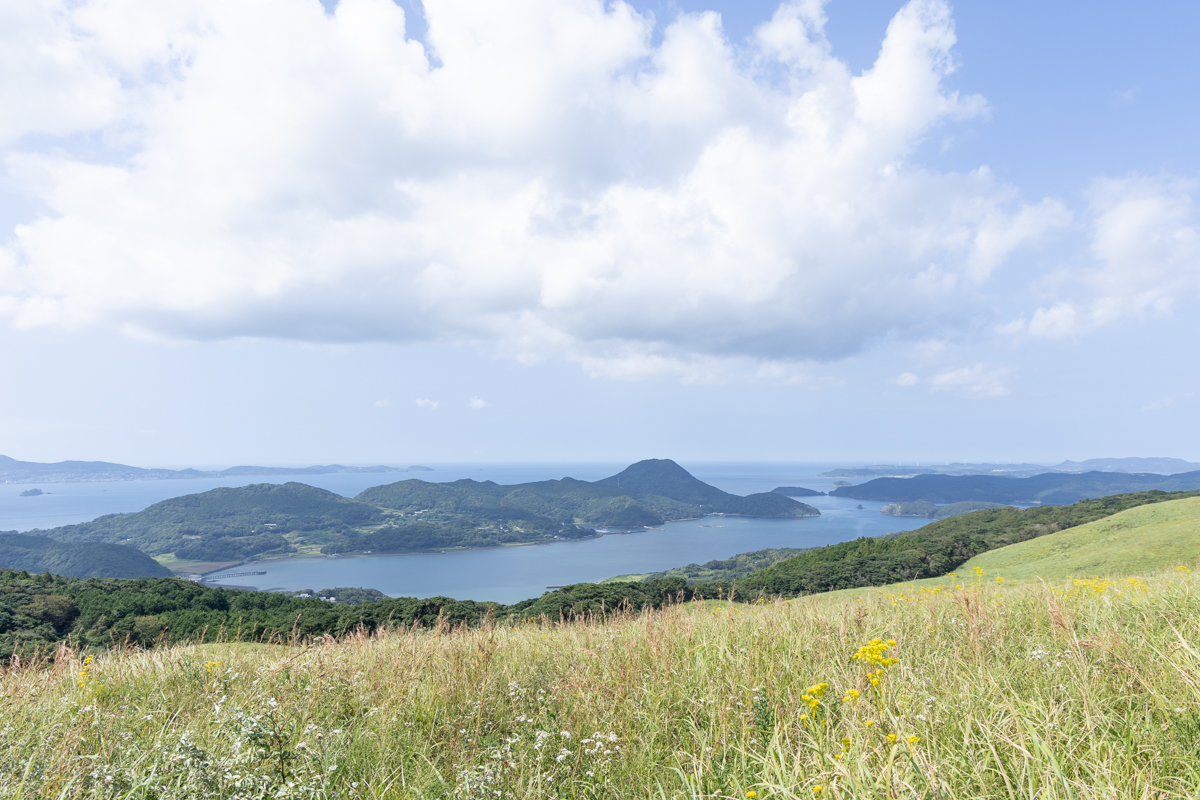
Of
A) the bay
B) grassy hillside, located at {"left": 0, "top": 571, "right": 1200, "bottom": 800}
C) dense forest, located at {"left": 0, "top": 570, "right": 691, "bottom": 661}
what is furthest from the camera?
the bay

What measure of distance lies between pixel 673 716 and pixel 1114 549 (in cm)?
2020

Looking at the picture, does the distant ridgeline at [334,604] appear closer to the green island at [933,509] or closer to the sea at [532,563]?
the sea at [532,563]

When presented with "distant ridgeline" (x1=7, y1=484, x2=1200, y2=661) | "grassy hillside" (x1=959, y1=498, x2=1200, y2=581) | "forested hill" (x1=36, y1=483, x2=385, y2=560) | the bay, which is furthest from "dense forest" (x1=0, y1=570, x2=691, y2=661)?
"forested hill" (x1=36, y1=483, x2=385, y2=560)

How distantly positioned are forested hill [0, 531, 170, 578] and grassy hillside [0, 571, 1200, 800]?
464ft

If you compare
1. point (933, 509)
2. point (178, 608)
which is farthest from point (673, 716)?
point (933, 509)

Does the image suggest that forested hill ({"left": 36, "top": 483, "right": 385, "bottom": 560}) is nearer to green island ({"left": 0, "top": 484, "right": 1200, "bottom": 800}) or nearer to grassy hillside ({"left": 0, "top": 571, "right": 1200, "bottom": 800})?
green island ({"left": 0, "top": 484, "right": 1200, "bottom": 800})

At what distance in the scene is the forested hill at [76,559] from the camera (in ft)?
362

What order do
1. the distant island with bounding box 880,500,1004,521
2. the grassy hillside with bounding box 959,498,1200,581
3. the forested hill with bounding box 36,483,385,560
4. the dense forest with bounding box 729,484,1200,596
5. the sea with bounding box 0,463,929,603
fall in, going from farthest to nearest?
the distant island with bounding box 880,500,1004,521 < the forested hill with bounding box 36,483,385,560 < the sea with bounding box 0,463,929,603 < the dense forest with bounding box 729,484,1200,596 < the grassy hillside with bounding box 959,498,1200,581

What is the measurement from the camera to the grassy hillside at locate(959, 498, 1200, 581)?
1402 cm

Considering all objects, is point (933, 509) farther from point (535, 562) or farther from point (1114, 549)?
point (1114, 549)

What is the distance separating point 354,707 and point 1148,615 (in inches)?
266

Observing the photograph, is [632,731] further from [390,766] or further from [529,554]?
[529,554]

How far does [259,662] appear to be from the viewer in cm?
547

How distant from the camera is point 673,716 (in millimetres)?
3426
